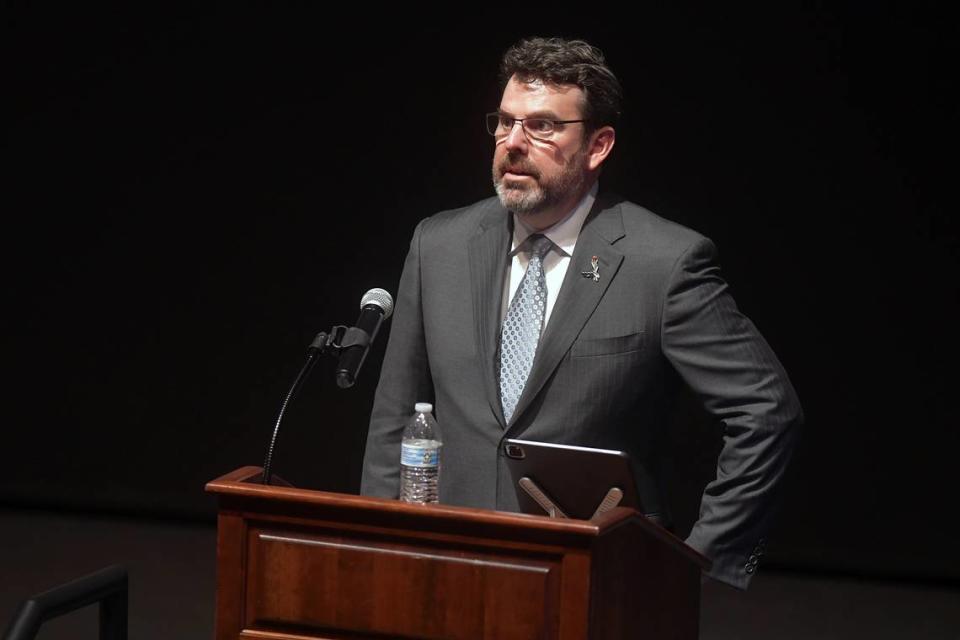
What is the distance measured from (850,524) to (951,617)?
0.44m

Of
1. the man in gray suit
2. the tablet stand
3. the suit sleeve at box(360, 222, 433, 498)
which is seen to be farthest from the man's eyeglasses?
the tablet stand

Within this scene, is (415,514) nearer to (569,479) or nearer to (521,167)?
(569,479)

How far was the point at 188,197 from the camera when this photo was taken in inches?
209

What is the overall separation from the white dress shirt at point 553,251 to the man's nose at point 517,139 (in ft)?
0.52

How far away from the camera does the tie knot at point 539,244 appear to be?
2727mm

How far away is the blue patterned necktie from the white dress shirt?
14 mm

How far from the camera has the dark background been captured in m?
4.71

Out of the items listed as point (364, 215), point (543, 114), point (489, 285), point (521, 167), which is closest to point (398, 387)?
point (489, 285)

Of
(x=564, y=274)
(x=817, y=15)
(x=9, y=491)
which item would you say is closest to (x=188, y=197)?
(x=9, y=491)

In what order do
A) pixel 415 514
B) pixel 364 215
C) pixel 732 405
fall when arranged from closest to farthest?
pixel 415 514 < pixel 732 405 < pixel 364 215

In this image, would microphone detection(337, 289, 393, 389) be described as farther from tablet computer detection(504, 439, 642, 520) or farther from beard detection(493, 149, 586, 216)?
beard detection(493, 149, 586, 216)

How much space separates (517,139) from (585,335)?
0.38 metres

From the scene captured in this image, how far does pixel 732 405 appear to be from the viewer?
2590 millimetres

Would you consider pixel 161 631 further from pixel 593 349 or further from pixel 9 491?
pixel 593 349
